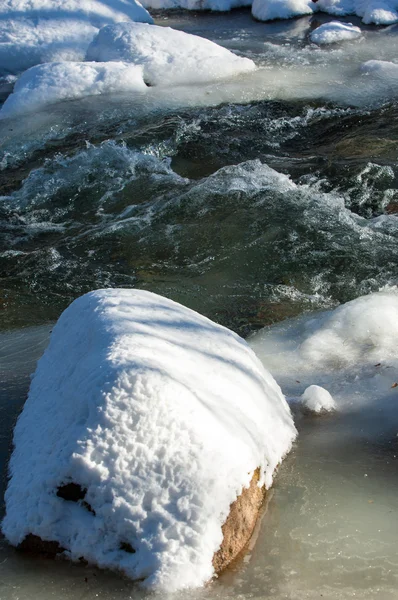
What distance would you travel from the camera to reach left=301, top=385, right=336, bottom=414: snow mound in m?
3.12

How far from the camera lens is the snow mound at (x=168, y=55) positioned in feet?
26.1

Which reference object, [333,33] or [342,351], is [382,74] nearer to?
[333,33]

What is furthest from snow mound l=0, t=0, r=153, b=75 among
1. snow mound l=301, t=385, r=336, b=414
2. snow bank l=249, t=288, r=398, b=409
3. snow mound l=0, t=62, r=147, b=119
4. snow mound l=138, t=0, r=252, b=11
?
snow mound l=301, t=385, r=336, b=414

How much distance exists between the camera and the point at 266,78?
26.4ft

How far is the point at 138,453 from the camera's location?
224cm

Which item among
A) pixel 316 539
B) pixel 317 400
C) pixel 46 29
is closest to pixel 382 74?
pixel 46 29

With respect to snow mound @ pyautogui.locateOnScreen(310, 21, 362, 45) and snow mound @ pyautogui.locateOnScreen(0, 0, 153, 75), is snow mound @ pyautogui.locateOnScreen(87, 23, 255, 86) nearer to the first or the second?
snow mound @ pyautogui.locateOnScreen(0, 0, 153, 75)

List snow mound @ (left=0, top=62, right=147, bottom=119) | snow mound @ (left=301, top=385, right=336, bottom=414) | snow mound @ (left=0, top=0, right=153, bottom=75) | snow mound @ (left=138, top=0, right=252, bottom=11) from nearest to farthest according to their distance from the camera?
snow mound @ (left=301, top=385, right=336, bottom=414)
snow mound @ (left=0, top=62, right=147, bottom=119)
snow mound @ (left=0, top=0, right=153, bottom=75)
snow mound @ (left=138, top=0, right=252, bottom=11)

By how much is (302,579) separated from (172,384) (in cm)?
77

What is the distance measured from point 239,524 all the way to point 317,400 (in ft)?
3.19

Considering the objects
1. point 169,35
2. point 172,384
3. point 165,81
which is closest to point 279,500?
point 172,384

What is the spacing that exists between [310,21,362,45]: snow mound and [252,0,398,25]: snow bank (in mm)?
735

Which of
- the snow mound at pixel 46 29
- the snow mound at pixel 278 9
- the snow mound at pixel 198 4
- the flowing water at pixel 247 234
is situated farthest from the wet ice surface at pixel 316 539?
the snow mound at pixel 198 4

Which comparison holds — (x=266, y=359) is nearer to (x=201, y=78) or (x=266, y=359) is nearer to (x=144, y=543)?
(x=144, y=543)
